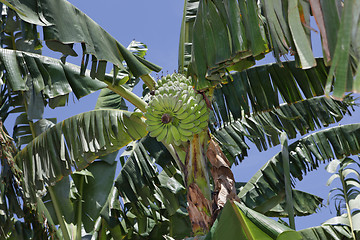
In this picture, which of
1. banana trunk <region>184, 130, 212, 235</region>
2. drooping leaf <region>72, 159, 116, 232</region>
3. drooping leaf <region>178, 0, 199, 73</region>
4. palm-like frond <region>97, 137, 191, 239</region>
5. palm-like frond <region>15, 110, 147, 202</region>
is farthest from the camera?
drooping leaf <region>72, 159, 116, 232</region>

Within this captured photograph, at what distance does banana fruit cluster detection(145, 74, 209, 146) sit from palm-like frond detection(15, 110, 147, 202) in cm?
67

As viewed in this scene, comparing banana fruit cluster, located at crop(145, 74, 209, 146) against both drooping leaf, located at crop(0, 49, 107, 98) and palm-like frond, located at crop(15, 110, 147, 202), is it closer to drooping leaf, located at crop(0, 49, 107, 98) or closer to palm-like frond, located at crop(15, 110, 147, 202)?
palm-like frond, located at crop(15, 110, 147, 202)

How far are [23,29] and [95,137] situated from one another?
104 cm

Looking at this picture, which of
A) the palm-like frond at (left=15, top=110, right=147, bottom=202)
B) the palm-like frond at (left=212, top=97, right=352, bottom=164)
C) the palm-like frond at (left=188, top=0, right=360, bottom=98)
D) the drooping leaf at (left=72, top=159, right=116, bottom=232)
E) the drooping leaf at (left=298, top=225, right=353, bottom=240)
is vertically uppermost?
the palm-like frond at (left=188, top=0, right=360, bottom=98)

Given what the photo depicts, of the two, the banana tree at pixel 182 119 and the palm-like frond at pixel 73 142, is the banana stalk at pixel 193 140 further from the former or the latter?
the palm-like frond at pixel 73 142

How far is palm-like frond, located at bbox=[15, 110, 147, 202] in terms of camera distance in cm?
373

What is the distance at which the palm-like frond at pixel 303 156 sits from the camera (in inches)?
181

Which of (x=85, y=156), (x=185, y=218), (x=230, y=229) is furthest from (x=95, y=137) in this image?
(x=185, y=218)

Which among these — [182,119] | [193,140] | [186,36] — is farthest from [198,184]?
[186,36]

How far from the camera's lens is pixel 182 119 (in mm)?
Answer: 2980

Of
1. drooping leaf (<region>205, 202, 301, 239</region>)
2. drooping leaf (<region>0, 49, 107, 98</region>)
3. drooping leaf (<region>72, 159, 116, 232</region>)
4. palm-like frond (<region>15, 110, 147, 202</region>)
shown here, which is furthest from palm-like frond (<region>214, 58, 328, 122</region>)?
drooping leaf (<region>72, 159, 116, 232</region>)

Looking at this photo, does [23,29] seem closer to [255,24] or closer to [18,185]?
[18,185]

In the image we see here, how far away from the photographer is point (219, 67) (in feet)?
9.45

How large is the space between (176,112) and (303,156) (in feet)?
7.13
